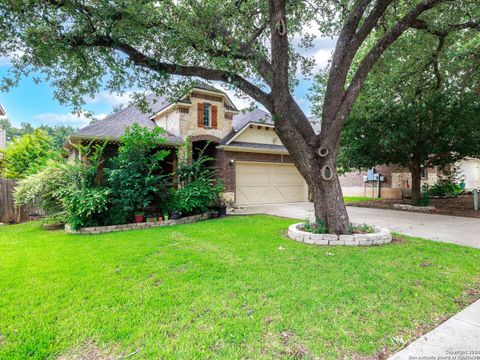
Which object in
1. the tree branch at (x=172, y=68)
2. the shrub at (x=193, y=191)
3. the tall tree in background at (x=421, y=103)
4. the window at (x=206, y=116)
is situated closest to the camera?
the tree branch at (x=172, y=68)

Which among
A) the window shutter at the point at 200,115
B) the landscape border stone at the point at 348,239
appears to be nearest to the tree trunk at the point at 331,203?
the landscape border stone at the point at 348,239

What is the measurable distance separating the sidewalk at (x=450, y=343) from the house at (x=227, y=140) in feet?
31.0

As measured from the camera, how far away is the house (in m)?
12.4

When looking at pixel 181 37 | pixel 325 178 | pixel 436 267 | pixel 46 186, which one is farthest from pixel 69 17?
pixel 436 267

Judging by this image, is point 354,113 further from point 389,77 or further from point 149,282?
point 149,282

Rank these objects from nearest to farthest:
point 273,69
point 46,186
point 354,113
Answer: point 273,69 < point 46,186 < point 354,113

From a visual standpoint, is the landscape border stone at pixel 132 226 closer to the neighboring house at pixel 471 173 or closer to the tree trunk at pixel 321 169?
the tree trunk at pixel 321 169

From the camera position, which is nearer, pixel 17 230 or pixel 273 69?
pixel 273 69

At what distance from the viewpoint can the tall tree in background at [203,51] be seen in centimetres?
527

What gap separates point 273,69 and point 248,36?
1.64 meters

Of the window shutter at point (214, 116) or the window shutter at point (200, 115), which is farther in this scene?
the window shutter at point (214, 116)

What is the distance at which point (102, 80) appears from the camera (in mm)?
6977

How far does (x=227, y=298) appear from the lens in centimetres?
333

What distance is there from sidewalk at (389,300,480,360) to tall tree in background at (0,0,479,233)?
356cm
